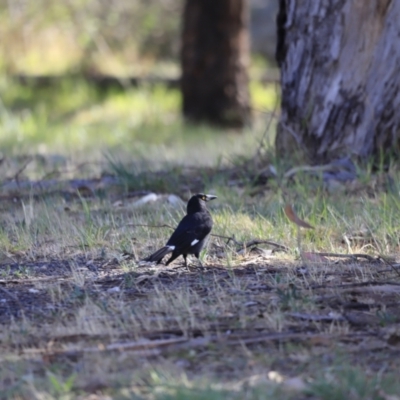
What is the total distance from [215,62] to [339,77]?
18.5 ft

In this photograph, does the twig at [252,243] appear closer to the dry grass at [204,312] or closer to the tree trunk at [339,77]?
the dry grass at [204,312]

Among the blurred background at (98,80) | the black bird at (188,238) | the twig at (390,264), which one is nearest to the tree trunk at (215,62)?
the blurred background at (98,80)

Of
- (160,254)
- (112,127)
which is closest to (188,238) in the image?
(160,254)

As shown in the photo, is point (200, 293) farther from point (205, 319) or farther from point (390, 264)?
point (390, 264)

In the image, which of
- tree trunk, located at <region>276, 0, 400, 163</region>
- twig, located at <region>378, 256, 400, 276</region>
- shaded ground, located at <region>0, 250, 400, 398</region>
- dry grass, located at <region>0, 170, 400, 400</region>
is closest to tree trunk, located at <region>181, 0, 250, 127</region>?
tree trunk, located at <region>276, 0, 400, 163</region>

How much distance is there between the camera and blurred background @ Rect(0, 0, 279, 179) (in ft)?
36.5

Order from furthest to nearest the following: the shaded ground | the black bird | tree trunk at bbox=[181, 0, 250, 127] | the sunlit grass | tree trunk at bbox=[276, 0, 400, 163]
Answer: tree trunk at bbox=[181, 0, 250, 127] < the sunlit grass < tree trunk at bbox=[276, 0, 400, 163] < the black bird < the shaded ground

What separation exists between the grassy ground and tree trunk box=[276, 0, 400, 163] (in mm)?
451

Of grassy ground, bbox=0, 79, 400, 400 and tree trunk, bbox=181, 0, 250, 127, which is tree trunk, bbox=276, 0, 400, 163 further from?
tree trunk, bbox=181, 0, 250, 127

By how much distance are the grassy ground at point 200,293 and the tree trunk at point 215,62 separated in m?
5.09

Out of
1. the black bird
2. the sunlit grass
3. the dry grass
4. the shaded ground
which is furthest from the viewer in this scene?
the sunlit grass

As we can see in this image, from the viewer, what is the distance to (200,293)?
4090 mm

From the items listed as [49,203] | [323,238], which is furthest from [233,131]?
[323,238]

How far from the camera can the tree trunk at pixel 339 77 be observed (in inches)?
263
